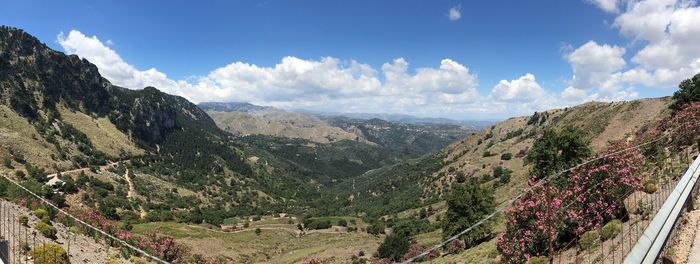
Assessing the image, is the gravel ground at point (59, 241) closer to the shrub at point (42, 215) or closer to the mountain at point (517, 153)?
the shrub at point (42, 215)

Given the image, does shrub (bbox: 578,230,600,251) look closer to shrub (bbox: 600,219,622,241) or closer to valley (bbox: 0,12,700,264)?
valley (bbox: 0,12,700,264)

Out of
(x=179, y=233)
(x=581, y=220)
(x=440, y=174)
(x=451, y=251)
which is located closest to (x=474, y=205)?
(x=451, y=251)

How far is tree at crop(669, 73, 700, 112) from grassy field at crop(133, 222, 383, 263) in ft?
168

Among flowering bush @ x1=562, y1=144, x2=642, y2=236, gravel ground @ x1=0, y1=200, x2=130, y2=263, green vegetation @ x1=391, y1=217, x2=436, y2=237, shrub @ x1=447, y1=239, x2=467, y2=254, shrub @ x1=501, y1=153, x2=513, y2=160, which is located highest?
flowering bush @ x1=562, y1=144, x2=642, y2=236

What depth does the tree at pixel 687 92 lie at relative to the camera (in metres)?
42.8

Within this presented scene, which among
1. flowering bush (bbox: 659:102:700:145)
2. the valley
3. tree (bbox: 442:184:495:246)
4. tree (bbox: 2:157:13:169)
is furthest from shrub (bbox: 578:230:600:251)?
tree (bbox: 2:157:13:169)

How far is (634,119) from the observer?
373 ft

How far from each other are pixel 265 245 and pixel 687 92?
82.0m

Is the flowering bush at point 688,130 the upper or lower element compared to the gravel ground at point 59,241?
upper

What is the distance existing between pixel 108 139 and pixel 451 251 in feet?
599

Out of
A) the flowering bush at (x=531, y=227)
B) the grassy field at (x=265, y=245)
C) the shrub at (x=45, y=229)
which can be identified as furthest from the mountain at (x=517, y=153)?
the shrub at (x=45, y=229)

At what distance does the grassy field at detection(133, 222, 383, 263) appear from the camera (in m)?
76.4

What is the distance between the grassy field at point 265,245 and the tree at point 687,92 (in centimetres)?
5110

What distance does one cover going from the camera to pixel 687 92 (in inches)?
1761
